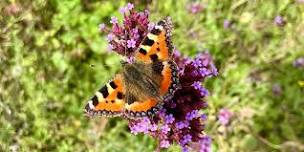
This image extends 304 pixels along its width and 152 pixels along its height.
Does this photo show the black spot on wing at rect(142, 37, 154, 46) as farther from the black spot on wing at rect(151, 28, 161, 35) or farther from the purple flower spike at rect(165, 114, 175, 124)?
the purple flower spike at rect(165, 114, 175, 124)

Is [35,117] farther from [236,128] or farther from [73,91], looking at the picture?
[236,128]

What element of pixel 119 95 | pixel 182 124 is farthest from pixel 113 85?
pixel 182 124

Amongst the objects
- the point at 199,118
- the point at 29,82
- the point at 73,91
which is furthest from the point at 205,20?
the point at 199,118

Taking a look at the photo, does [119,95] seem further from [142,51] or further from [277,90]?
[277,90]

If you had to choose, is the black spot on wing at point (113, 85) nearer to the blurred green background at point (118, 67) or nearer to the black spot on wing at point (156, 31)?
the black spot on wing at point (156, 31)

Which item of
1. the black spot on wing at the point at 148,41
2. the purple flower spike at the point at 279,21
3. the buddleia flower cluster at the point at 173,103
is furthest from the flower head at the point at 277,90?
the black spot on wing at the point at 148,41

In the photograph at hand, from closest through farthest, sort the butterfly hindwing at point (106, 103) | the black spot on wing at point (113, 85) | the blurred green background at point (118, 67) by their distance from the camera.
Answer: the butterfly hindwing at point (106, 103)
the black spot on wing at point (113, 85)
the blurred green background at point (118, 67)

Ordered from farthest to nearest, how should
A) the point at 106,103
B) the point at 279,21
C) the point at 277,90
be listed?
the point at 279,21
the point at 277,90
the point at 106,103

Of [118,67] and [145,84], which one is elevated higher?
[118,67]
